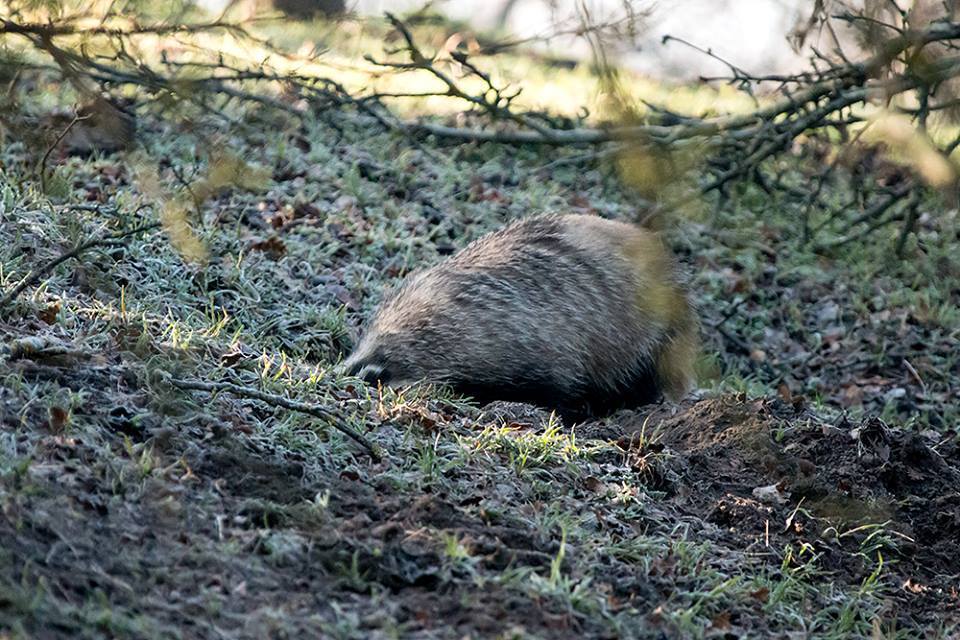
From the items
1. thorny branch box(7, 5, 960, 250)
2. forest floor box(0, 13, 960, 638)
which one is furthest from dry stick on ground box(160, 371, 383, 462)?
thorny branch box(7, 5, 960, 250)

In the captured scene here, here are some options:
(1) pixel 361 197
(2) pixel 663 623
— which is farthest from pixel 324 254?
(2) pixel 663 623

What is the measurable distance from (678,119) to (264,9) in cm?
419

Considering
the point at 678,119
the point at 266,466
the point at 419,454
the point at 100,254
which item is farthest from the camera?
the point at 678,119

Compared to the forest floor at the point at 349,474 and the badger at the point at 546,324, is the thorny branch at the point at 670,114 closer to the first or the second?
the forest floor at the point at 349,474

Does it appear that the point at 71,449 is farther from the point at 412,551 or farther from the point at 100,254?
the point at 100,254

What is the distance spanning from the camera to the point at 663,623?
332 centimetres

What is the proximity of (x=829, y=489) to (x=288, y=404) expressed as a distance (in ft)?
6.69

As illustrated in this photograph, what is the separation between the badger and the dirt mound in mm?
626

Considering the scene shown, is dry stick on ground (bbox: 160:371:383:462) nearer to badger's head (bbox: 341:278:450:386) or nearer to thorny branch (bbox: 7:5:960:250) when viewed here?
thorny branch (bbox: 7:5:960:250)

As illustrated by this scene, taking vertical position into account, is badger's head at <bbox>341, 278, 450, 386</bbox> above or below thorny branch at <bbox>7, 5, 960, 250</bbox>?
below

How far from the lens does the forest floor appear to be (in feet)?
9.96

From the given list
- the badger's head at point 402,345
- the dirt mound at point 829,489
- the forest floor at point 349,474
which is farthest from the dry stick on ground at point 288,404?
the dirt mound at point 829,489

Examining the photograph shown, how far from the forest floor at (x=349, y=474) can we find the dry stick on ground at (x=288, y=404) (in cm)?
4

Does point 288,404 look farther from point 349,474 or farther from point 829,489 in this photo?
point 829,489
